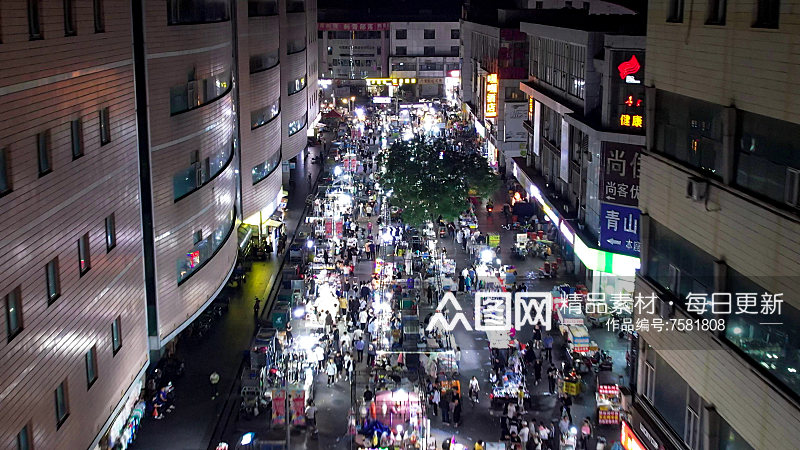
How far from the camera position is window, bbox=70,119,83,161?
19484 millimetres

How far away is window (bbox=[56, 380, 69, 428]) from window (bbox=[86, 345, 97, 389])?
54.1 inches

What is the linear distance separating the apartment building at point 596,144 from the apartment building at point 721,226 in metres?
18.6

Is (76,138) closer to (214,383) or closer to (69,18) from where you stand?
(69,18)

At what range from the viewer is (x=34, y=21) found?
17.5m

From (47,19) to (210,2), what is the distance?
14.4 meters

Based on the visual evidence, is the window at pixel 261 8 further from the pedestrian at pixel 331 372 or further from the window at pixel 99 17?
the window at pixel 99 17

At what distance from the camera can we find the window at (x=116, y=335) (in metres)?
22.7

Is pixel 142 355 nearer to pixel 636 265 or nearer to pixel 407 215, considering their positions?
pixel 636 265

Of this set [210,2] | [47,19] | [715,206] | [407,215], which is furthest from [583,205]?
[47,19]

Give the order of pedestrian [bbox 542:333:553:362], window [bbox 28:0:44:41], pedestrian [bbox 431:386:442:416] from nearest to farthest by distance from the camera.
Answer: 1. window [bbox 28:0:44:41]
2. pedestrian [bbox 431:386:442:416]
3. pedestrian [bbox 542:333:553:362]

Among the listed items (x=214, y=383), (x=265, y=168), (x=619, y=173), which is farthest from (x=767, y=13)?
(x=265, y=168)

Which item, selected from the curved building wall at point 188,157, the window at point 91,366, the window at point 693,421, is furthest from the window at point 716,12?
the curved building wall at point 188,157

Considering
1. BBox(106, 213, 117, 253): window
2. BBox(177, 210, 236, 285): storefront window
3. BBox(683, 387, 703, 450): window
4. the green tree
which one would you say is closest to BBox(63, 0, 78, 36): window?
BBox(106, 213, 117, 253): window

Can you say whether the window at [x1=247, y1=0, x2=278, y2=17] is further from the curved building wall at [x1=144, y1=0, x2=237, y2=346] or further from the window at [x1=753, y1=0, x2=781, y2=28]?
the window at [x1=753, y1=0, x2=781, y2=28]
